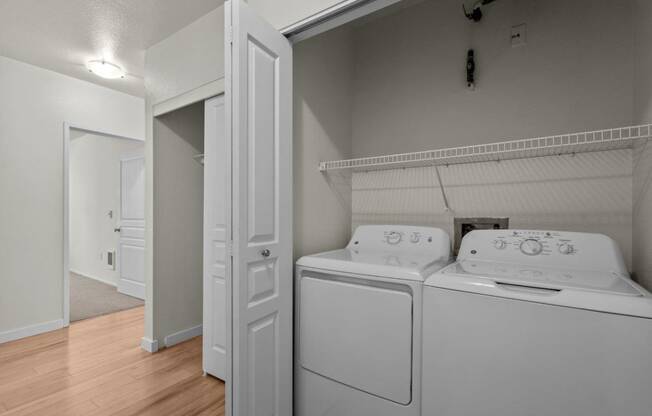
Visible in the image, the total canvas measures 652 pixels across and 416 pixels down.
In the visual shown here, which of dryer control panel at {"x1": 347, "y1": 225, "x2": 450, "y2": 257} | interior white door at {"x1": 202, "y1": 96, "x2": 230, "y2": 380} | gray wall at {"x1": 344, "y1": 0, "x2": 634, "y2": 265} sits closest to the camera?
gray wall at {"x1": 344, "y1": 0, "x2": 634, "y2": 265}

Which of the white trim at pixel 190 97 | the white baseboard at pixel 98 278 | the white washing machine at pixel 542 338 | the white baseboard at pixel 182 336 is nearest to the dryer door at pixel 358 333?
→ the white washing machine at pixel 542 338

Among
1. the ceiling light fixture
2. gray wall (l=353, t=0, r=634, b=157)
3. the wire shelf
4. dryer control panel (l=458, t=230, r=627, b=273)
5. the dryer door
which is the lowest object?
the dryer door

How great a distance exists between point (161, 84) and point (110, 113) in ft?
4.84

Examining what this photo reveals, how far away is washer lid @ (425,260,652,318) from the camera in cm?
92

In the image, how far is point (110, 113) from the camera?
3537 mm

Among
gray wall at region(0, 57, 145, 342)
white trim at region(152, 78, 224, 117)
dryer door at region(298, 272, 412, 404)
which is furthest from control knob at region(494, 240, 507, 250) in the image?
gray wall at region(0, 57, 145, 342)

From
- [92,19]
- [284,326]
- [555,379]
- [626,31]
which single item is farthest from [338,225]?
[92,19]

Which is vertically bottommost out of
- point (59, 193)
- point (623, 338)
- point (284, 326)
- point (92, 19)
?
point (284, 326)

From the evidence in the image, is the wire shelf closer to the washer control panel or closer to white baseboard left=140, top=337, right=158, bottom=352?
the washer control panel

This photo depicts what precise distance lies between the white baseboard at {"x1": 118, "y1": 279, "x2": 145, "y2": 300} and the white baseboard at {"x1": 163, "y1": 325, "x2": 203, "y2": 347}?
5.27ft

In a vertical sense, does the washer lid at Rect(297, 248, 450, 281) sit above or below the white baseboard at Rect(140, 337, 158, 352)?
above

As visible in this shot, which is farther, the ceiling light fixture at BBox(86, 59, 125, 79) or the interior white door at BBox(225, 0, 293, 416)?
the ceiling light fixture at BBox(86, 59, 125, 79)

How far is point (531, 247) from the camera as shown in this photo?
1.43 m

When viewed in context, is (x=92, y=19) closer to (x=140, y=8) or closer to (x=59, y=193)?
(x=140, y=8)
